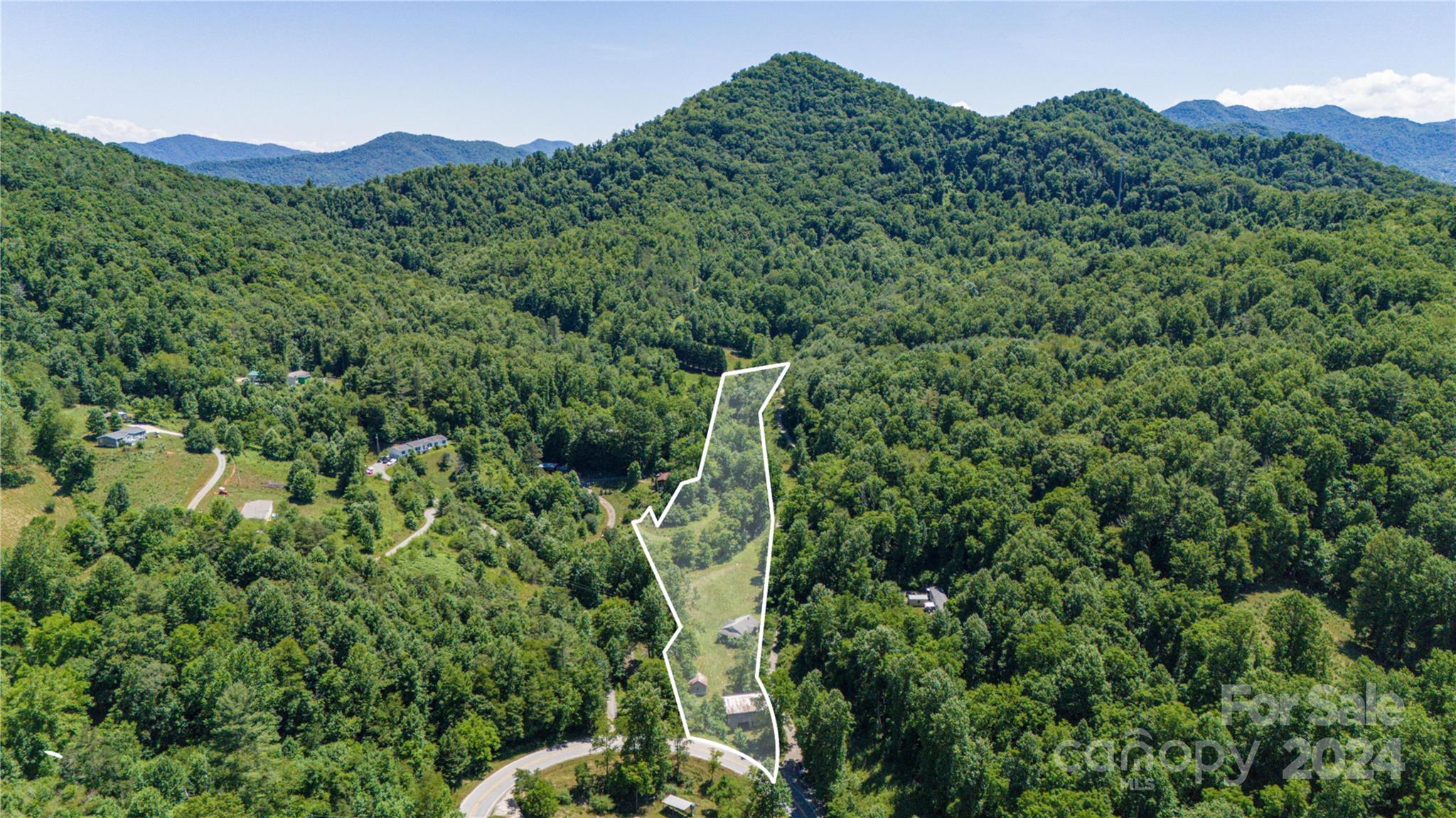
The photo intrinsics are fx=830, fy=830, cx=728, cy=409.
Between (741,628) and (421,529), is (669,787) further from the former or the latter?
(741,628)

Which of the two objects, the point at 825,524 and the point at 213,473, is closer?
the point at 825,524

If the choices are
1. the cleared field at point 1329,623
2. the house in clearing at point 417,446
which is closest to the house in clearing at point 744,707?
the cleared field at point 1329,623

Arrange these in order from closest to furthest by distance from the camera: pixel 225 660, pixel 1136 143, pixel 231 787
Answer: pixel 231 787 < pixel 225 660 < pixel 1136 143

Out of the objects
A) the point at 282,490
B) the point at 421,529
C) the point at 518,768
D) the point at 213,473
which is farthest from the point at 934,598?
the point at 213,473

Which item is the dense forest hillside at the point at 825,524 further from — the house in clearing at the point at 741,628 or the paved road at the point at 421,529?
the house in clearing at the point at 741,628

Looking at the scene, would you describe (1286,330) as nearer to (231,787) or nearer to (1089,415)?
(1089,415)

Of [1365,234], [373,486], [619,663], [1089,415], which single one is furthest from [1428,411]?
[373,486]
